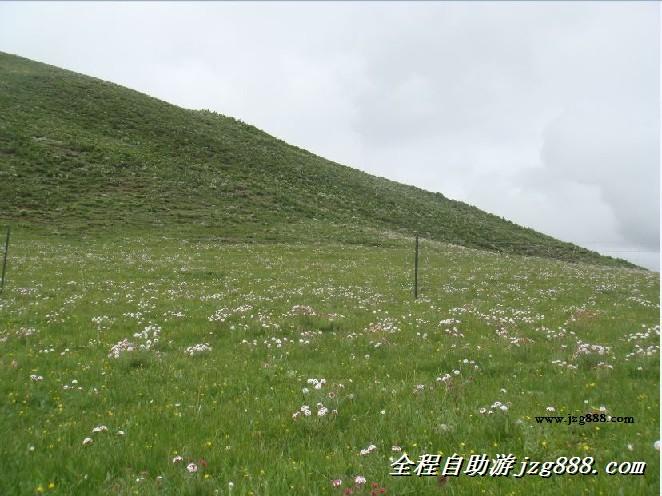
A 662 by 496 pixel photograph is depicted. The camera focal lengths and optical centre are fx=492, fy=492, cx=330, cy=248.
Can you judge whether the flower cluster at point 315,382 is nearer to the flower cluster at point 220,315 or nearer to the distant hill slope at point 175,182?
the flower cluster at point 220,315

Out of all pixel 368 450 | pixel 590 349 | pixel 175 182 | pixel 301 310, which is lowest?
pixel 301 310

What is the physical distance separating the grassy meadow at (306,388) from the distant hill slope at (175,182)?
26.7 m

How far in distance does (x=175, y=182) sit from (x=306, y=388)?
52.2 metres

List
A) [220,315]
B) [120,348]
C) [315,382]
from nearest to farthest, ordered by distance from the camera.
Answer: [315,382], [120,348], [220,315]

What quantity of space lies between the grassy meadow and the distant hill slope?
2675cm

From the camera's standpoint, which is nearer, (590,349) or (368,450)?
(368,450)

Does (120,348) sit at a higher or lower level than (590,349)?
lower

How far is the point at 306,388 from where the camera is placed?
9289 mm

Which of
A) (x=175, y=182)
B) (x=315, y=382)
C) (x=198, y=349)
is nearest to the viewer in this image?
(x=315, y=382)

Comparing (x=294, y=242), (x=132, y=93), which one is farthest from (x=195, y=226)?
(x=132, y=93)

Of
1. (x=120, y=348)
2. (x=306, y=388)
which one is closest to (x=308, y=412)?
(x=306, y=388)

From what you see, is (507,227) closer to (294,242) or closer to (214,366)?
(294,242)

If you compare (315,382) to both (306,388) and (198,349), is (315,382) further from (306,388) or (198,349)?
(198,349)

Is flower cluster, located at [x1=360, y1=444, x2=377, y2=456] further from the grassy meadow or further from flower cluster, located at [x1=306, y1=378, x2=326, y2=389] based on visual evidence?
flower cluster, located at [x1=306, y1=378, x2=326, y2=389]
